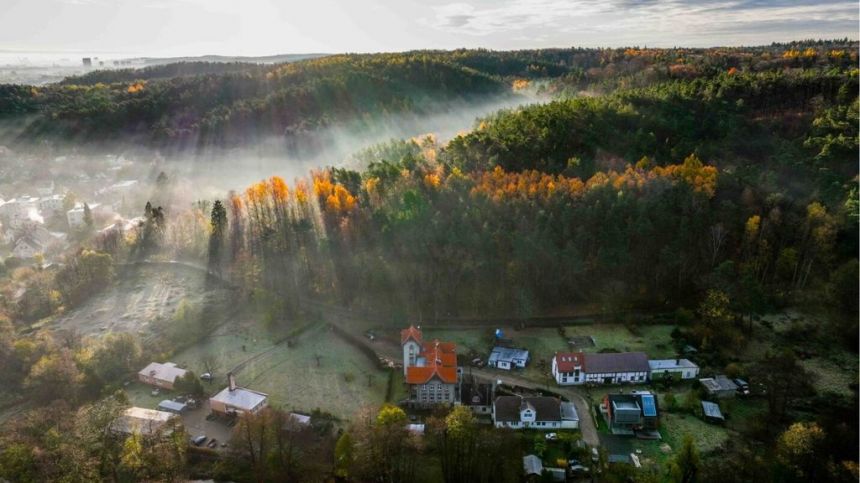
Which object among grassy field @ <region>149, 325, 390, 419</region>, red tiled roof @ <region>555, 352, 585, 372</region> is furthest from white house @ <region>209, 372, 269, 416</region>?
red tiled roof @ <region>555, 352, 585, 372</region>

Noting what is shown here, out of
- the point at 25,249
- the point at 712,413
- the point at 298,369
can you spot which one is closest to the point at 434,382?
the point at 298,369

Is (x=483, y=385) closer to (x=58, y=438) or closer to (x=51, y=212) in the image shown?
(x=58, y=438)

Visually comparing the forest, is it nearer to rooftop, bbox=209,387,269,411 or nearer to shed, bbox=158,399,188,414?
shed, bbox=158,399,188,414

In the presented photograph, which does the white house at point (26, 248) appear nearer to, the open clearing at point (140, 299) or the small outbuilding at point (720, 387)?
the open clearing at point (140, 299)

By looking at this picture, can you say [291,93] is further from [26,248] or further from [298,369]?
[298,369]

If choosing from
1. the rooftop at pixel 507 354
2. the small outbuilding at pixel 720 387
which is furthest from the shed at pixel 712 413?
the rooftop at pixel 507 354
